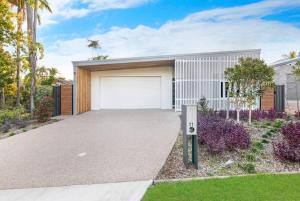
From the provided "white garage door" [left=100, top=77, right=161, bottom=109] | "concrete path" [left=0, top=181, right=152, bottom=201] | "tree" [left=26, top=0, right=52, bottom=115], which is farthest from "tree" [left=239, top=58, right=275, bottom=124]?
"tree" [left=26, top=0, right=52, bottom=115]

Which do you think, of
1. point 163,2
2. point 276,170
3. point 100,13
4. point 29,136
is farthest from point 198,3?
point 276,170

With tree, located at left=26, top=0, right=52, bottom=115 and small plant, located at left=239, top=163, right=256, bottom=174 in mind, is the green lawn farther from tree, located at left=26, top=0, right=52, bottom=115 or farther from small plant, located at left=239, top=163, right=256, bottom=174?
tree, located at left=26, top=0, right=52, bottom=115

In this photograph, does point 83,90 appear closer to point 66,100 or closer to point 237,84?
point 66,100

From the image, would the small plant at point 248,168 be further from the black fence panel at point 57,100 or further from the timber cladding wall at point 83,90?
the black fence panel at point 57,100

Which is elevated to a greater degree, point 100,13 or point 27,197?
point 100,13

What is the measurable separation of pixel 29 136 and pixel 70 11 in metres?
10.1

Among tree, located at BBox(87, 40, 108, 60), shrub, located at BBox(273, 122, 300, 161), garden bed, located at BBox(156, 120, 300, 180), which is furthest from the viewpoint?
tree, located at BBox(87, 40, 108, 60)

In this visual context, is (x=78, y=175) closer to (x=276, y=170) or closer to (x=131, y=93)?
(x=276, y=170)

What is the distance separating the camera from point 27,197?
4098 mm

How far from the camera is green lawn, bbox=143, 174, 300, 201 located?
3871mm

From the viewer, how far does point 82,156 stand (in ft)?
21.2

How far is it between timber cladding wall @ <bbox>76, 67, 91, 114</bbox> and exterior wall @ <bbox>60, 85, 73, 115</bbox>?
50cm

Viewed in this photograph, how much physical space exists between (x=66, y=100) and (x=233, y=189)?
45.1ft

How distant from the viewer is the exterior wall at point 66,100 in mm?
16406
